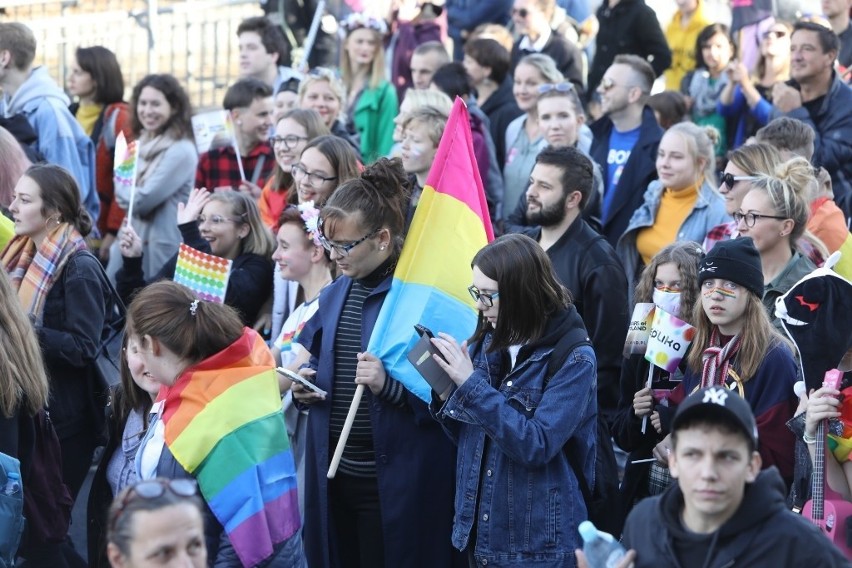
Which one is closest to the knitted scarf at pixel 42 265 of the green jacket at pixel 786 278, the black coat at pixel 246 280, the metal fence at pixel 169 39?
the black coat at pixel 246 280

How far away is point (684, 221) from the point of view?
8031 millimetres

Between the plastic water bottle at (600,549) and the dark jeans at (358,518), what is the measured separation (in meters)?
2.03

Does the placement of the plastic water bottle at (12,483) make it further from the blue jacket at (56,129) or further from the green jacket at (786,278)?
the blue jacket at (56,129)

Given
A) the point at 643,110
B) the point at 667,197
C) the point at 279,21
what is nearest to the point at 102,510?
the point at 667,197

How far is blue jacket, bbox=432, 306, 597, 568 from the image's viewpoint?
5.07 meters

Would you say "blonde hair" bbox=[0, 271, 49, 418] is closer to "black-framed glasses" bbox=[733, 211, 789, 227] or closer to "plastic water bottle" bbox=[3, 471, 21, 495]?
"plastic water bottle" bbox=[3, 471, 21, 495]

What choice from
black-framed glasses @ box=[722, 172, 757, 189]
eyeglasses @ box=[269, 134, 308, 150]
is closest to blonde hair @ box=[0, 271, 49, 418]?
eyeglasses @ box=[269, 134, 308, 150]

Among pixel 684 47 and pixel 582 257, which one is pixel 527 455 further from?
pixel 684 47

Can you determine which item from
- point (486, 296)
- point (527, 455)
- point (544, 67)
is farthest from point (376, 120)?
point (527, 455)

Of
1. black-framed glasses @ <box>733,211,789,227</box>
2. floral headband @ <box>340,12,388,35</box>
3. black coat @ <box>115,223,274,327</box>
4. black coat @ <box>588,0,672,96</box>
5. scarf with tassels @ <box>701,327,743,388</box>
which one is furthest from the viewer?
black coat @ <box>588,0,672,96</box>

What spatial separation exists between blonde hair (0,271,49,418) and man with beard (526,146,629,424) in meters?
2.44

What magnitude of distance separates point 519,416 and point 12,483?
6.49 feet

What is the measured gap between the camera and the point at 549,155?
23.2 feet

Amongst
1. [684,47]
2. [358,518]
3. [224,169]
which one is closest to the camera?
[358,518]
